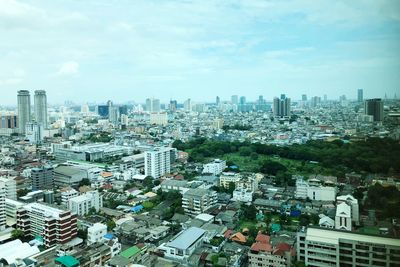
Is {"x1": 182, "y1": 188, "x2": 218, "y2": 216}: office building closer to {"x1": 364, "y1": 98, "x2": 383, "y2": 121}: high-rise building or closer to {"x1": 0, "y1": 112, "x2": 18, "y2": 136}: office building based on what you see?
{"x1": 364, "y1": 98, "x2": 383, "y2": 121}: high-rise building

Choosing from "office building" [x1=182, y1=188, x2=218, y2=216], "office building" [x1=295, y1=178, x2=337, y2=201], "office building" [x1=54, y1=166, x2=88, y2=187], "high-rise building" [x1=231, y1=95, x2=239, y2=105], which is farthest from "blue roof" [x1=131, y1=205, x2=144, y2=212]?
"high-rise building" [x1=231, y1=95, x2=239, y2=105]

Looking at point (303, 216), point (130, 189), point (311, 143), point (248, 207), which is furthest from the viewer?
point (311, 143)

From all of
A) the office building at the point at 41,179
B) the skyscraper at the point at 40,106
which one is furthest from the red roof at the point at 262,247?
the skyscraper at the point at 40,106

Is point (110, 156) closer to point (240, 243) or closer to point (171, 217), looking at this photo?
point (171, 217)

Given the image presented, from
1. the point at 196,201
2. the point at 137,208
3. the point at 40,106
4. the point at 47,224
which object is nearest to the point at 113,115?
the point at 40,106

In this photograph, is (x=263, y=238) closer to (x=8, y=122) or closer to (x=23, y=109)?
(x=23, y=109)

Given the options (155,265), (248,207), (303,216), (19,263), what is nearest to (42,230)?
(19,263)
